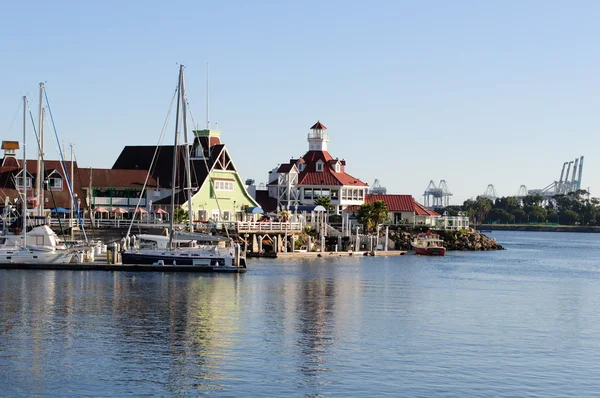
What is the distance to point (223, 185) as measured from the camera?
105125 mm

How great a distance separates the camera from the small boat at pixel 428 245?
108750mm

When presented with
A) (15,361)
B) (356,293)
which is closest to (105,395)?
(15,361)

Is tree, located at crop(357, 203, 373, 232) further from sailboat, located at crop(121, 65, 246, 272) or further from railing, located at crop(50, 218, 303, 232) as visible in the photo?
sailboat, located at crop(121, 65, 246, 272)

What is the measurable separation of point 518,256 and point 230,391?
289ft

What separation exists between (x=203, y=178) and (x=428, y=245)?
26088mm

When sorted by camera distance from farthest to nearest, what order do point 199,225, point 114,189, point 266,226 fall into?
point 114,189 < point 266,226 < point 199,225

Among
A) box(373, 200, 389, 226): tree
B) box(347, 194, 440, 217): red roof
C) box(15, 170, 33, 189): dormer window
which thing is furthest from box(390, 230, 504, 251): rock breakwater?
box(15, 170, 33, 189): dormer window

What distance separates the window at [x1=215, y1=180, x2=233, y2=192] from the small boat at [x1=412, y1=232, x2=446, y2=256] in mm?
21645

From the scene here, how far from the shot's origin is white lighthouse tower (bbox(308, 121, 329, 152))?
129000 mm

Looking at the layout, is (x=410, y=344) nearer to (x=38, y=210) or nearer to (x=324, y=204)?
(x=38, y=210)

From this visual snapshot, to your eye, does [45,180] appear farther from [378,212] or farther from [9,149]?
[378,212]

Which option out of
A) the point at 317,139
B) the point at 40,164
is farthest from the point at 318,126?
the point at 40,164

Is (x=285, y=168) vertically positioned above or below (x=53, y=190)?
above

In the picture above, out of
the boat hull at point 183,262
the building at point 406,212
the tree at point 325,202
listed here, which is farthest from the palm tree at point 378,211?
the boat hull at point 183,262
